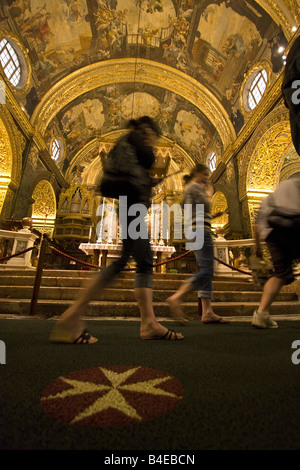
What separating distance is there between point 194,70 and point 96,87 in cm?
532

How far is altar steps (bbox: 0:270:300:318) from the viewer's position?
2.99 metres

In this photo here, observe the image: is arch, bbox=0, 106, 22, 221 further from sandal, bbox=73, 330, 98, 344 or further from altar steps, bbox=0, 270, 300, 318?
sandal, bbox=73, 330, 98, 344

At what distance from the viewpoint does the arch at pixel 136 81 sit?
10.8 meters

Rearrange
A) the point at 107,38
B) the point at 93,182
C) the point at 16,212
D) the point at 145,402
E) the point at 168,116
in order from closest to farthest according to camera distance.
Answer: the point at 145,402 → the point at 16,212 → the point at 107,38 → the point at 168,116 → the point at 93,182

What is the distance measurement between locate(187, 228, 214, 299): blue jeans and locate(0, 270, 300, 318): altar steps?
92 cm

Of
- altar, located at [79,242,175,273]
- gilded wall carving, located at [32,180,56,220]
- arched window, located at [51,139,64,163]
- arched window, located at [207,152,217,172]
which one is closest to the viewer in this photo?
altar, located at [79,242,175,273]

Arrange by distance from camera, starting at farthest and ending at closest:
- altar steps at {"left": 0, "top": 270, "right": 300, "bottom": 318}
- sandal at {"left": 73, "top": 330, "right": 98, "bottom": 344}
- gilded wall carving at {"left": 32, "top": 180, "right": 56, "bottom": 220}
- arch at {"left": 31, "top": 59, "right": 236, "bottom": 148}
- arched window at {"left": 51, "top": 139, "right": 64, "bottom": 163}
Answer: arched window at {"left": 51, "top": 139, "right": 64, "bottom": 163}, gilded wall carving at {"left": 32, "top": 180, "right": 56, "bottom": 220}, arch at {"left": 31, "top": 59, "right": 236, "bottom": 148}, altar steps at {"left": 0, "top": 270, "right": 300, "bottom": 318}, sandal at {"left": 73, "top": 330, "right": 98, "bottom": 344}

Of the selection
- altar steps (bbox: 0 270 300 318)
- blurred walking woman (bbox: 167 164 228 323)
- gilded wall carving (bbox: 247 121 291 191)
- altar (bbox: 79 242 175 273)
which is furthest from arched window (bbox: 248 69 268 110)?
blurred walking woman (bbox: 167 164 228 323)

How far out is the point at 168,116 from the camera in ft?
46.3

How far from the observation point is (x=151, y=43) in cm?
1106

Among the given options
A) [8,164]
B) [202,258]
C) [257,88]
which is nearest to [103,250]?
[202,258]

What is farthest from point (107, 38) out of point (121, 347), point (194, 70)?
point (121, 347)
